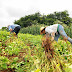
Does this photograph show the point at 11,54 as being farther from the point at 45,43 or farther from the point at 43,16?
the point at 43,16

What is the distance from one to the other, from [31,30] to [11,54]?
9.52 meters

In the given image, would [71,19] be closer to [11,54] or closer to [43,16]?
[43,16]

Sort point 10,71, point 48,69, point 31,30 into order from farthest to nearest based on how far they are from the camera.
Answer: point 31,30 < point 10,71 < point 48,69

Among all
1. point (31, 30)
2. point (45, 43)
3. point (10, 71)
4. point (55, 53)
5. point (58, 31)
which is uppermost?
point (31, 30)

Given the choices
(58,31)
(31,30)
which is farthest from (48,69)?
(31,30)

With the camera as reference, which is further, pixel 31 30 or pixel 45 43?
pixel 31 30

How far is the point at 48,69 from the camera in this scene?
1008mm

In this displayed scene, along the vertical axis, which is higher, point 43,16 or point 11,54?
point 43,16

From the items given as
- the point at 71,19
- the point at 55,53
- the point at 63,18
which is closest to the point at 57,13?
the point at 63,18

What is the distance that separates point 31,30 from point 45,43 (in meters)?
10.7

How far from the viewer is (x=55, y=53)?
1163mm

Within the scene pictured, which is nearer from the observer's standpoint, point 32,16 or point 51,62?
point 51,62

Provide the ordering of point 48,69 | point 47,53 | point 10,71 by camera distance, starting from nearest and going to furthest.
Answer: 1. point 48,69
2. point 47,53
3. point 10,71

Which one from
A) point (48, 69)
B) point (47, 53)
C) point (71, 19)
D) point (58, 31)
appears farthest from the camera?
point (71, 19)
